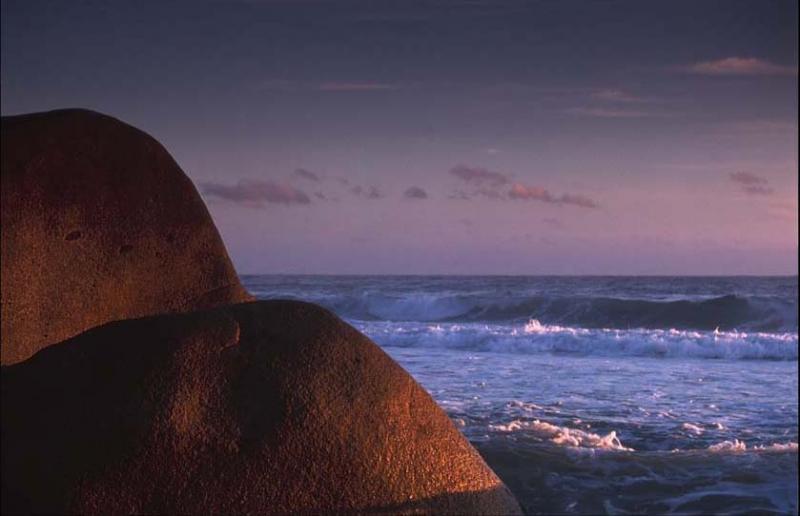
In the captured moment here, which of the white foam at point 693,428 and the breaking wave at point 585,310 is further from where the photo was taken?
the breaking wave at point 585,310

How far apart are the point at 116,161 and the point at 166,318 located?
1.40 metres

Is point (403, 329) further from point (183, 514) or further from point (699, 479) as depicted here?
point (183, 514)

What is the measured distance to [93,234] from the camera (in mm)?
4125

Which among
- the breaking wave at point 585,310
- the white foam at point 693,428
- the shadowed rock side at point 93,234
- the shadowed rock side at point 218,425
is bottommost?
the white foam at point 693,428

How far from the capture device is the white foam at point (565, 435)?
8391 millimetres

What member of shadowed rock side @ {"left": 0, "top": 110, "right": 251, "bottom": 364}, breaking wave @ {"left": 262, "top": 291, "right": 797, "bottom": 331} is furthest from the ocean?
breaking wave @ {"left": 262, "top": 291, "right": 797, "bottom": 331}

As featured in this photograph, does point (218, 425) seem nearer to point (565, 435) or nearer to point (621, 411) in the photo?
point (565, 435)

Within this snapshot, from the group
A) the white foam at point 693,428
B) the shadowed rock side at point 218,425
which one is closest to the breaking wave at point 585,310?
the white foam at point 693,428

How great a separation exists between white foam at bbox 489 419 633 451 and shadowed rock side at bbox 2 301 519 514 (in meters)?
5.44

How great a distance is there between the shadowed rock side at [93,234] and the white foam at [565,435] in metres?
4.92

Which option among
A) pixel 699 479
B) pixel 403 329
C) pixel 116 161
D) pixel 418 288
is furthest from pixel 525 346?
pixel 418 288

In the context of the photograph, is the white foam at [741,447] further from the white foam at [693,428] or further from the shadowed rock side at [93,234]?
the shadowed rock side at [93,234]

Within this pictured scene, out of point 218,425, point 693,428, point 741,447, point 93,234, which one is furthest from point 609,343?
point 218,425

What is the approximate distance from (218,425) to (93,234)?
5.31ft
